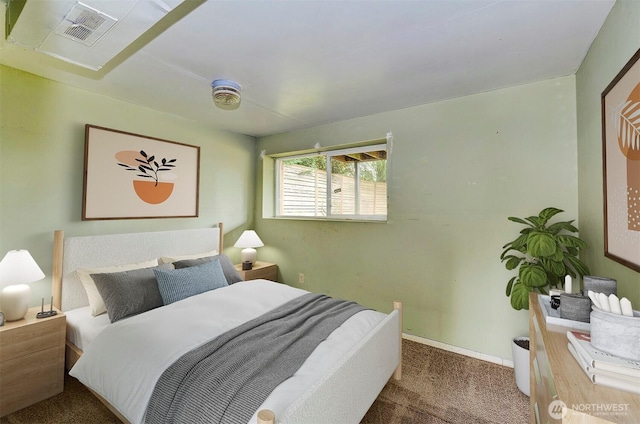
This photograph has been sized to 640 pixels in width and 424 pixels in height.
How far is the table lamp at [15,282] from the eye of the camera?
1890 millimetres

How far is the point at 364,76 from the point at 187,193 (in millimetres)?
2340

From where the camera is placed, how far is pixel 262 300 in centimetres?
227

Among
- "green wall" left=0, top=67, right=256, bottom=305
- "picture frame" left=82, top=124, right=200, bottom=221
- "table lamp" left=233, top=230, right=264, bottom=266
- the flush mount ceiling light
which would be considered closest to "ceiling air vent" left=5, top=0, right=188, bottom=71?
the flush mount ceiling light

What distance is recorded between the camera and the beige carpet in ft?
5.89

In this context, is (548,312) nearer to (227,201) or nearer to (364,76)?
(364,76)

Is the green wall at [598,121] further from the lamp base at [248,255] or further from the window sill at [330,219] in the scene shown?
the lamp base at [248,255]

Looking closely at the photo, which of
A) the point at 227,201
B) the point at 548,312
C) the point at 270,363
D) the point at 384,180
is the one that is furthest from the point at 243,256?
the point at 548,312

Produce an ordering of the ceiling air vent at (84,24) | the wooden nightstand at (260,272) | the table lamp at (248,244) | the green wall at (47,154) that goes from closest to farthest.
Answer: the ceiling air vent at (84,24) < the green wall at (47,154) < the wooden nightstand at (260,272) < the table lamp at (248,244)

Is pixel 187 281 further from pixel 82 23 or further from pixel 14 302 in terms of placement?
pixel 82 23

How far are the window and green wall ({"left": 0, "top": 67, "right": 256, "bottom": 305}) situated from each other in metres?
1.58

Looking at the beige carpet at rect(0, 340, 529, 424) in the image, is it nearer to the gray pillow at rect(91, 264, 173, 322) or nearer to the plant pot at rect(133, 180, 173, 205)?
the gray pillow at rect(91, 264, 173, 322)

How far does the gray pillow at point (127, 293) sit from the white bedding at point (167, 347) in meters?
0.26

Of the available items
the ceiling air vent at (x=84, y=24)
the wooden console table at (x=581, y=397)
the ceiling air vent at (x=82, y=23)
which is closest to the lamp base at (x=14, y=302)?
the ceiling air vent at (x=82, y=23)

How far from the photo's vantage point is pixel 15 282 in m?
1.90
